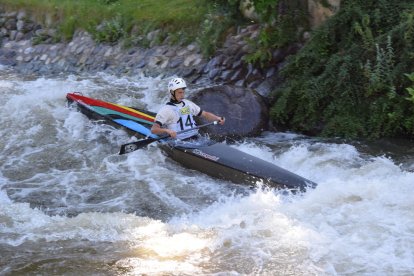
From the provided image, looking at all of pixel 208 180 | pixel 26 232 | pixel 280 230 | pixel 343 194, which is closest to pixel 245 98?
pixel 208 180

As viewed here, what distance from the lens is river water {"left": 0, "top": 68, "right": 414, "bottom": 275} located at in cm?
552

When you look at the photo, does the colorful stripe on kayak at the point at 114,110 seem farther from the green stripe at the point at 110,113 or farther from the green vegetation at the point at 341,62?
the green vegetation at the point at 341,62

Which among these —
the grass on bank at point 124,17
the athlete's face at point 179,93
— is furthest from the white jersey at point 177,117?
the grass on bank at point 124,17

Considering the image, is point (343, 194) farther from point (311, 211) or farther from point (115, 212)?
point (115, 212)

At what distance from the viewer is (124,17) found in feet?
50.9

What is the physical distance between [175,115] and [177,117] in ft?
0.16

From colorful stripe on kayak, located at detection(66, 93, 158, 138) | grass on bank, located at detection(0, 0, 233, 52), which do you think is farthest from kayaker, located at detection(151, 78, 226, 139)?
grass on bank, located at detection(0, 0, 233, 52)

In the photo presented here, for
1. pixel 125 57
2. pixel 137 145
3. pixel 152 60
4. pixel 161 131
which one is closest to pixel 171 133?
pixel 161 131

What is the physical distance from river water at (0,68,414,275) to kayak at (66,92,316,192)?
0.15 metres

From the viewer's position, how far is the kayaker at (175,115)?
838 centimetres

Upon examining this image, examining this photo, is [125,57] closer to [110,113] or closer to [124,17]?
[124,17]

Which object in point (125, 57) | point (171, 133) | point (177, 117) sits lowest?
point (125, 57)

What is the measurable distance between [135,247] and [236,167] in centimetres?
223

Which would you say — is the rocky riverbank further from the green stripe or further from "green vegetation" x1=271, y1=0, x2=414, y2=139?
the green stripe
